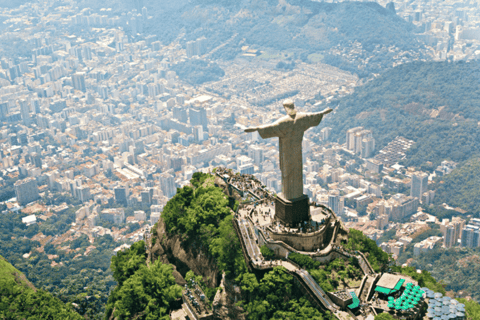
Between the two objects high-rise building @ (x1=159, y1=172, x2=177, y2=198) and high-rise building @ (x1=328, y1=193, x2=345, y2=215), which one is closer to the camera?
high-rise building @ (x1=328, y1=193, x2=345, y2=215)

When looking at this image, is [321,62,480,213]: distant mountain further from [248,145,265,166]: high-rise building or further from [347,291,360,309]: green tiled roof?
[347,291,360,309]: green tiled roof

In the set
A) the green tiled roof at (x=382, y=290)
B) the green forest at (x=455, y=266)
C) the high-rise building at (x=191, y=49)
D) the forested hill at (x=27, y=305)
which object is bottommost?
the green forest at (x=455, y=266)

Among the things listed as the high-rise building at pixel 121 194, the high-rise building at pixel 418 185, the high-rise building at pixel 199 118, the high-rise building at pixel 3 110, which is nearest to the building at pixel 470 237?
the high-rise building at pixel 418 185

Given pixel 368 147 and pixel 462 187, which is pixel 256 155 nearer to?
pixel 368 147

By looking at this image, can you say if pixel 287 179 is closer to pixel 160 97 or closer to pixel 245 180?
pixel 245 180

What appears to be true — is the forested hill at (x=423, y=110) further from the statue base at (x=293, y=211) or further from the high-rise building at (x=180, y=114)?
the statue base at (x=293, y=211)

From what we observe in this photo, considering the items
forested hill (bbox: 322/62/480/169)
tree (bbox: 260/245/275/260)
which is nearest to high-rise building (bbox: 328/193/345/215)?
forested hill (bbox: 322/62/480/169)
